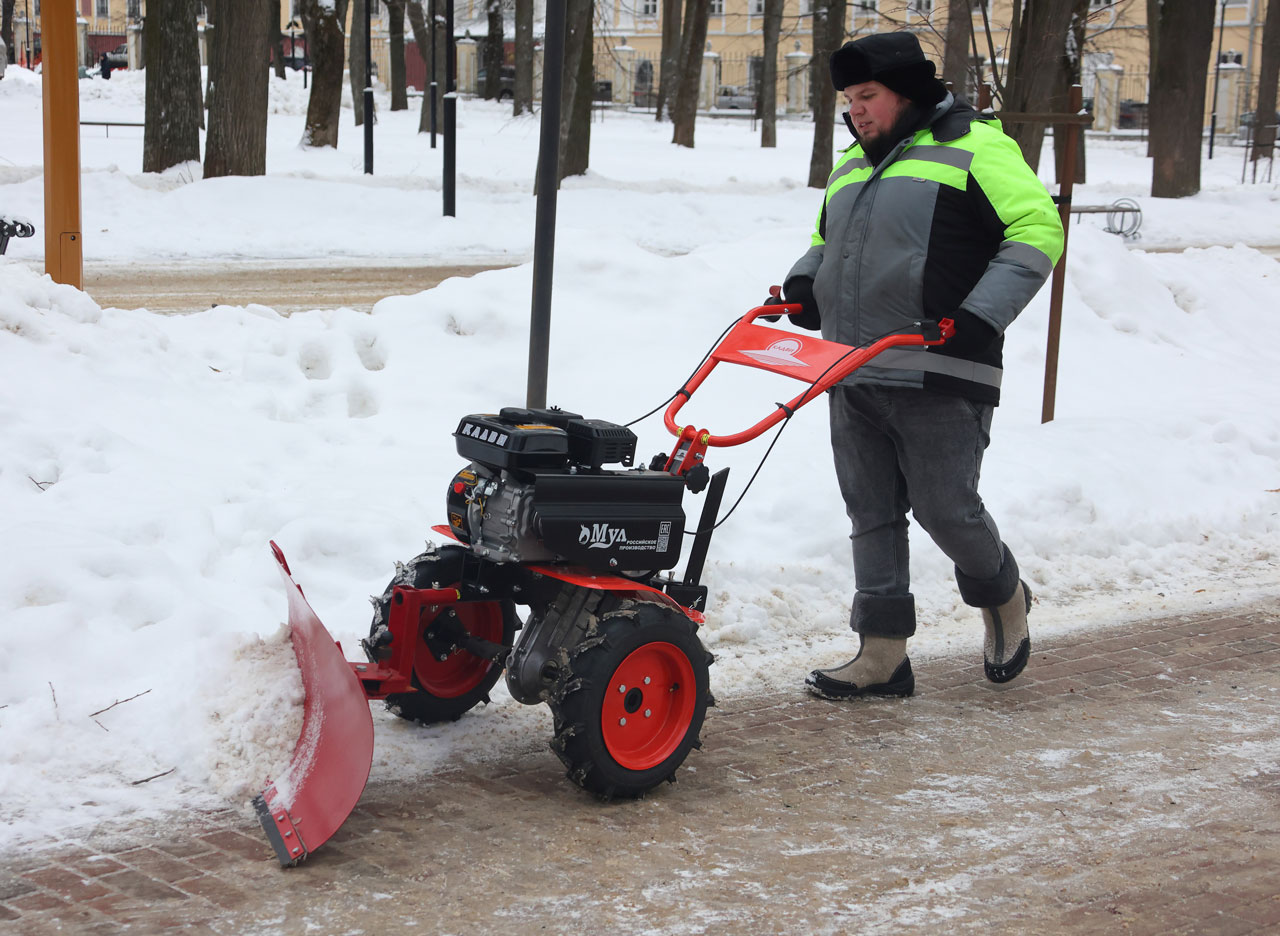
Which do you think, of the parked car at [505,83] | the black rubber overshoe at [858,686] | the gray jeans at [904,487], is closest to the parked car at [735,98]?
the parked car at [505,83]

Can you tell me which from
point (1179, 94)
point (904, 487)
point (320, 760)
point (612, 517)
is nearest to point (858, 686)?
point (904, 487)

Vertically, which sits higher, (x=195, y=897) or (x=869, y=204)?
(x=869, y=204)

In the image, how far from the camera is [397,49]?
36625mm

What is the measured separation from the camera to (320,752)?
3447 millimetres

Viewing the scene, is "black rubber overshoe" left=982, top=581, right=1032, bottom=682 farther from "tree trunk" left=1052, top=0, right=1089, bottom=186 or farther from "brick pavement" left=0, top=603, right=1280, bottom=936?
"tree trunk" left=1052, top=0, right=1089, bottom=186

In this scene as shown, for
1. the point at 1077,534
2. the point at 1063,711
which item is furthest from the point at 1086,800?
the point at 1077,534

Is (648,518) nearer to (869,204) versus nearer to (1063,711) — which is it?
(869,204)

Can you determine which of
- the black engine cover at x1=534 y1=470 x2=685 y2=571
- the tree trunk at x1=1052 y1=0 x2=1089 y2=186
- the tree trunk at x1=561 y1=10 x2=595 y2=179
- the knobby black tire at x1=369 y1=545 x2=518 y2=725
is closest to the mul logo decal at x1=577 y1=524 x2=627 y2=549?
the black engine cover at x1=534 y1=470 x2=685 y2=571

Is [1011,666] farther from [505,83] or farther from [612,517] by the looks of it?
[505,83]

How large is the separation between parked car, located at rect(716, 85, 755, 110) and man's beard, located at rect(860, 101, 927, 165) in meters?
54.1

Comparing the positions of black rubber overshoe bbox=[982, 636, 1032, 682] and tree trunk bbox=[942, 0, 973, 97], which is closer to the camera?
black rubber overshoe bbox=[982, 636, 1032, 682]

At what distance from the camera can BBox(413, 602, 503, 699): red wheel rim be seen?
4.11 metres

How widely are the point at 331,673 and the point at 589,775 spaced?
72 cm

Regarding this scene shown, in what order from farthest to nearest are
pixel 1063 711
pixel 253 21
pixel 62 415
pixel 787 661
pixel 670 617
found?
pixel 253 21, pixel 62 415, pixel 787 661, pixel 1063 711, pixel 670 617
